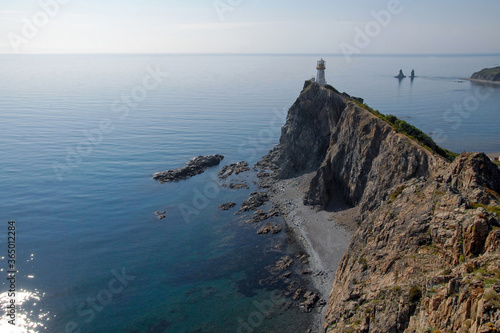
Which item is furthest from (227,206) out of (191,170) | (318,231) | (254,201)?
(191,170)

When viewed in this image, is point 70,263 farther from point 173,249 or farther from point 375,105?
point 375,105

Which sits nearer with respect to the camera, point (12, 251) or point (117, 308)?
point (117, 308)

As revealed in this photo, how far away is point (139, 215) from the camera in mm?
60781

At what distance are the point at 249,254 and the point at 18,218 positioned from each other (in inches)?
1549

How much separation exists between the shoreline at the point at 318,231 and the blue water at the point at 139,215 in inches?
139

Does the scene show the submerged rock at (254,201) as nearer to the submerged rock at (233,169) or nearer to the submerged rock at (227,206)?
the submerged rock at (227,206)

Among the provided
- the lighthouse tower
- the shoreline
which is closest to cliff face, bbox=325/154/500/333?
the shoreline

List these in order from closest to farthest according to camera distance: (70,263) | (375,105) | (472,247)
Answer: (472,247), (70,263), (375,105)

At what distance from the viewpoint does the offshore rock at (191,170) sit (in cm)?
7706

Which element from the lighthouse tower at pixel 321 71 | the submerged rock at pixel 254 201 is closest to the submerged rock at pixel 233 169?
the submerged rock at pixel 254 201

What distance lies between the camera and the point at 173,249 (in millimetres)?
50625

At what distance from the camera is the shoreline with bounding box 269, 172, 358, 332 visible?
4291 cm

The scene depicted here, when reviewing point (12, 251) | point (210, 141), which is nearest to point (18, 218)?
point (12, 251)

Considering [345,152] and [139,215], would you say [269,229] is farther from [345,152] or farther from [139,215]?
[139,215]
